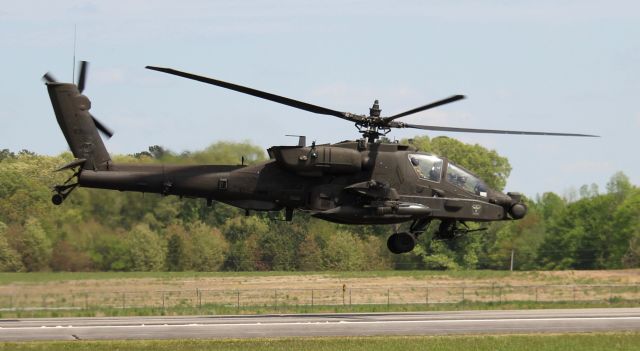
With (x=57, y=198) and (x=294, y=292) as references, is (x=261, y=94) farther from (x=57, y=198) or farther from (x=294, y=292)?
(x=294, y=292)

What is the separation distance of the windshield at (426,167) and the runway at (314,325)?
528cm

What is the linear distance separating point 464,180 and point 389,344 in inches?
301

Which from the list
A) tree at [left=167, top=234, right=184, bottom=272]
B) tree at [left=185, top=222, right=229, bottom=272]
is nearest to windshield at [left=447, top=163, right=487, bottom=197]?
tree at [left=167, top=234, right=184, bottom=272]

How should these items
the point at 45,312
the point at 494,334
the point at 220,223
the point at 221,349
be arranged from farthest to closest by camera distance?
the point at 220,223
the point at 45,312
the point at 494,334
the point at 221,349

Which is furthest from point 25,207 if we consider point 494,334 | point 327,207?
point 494,334

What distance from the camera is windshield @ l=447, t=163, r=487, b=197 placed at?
4056cm

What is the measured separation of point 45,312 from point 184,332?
55.8 ft

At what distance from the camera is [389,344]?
35781 millimetres

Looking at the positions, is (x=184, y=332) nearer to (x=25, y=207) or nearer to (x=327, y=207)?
(x=327, y=207)

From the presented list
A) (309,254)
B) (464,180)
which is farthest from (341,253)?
(464,180)

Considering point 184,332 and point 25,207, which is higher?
point 25,207

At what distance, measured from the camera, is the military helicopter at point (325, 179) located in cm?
3972

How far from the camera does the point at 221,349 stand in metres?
35.0

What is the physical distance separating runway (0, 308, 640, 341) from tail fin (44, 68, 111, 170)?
244 inches
